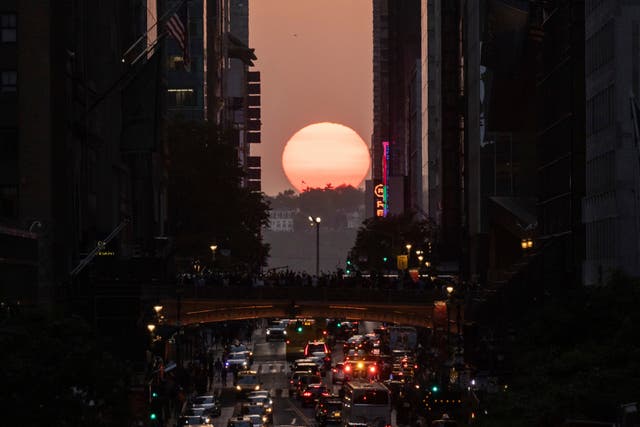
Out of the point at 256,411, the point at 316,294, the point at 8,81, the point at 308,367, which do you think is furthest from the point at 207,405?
the point at 308,367

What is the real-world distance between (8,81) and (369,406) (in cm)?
2188

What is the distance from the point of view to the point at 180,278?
374 feet

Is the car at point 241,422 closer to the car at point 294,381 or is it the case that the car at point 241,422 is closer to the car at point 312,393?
the car at point 312,393

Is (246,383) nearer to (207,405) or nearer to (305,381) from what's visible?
(305,381)

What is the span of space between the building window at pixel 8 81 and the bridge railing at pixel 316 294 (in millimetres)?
25105

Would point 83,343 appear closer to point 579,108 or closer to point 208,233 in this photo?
point 579,108

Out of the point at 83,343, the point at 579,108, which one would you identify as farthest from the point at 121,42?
the point at 83,343

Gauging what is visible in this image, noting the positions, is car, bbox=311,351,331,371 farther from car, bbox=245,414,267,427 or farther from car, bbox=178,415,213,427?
car, bbox=178,415,213,427

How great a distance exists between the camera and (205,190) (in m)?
170

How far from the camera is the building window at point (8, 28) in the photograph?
88.4 metres

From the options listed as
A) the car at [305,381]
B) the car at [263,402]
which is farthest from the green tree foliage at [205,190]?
the car at [263,402]

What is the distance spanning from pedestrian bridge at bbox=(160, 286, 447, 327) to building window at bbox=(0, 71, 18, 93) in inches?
903

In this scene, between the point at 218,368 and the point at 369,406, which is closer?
the point at 369,406

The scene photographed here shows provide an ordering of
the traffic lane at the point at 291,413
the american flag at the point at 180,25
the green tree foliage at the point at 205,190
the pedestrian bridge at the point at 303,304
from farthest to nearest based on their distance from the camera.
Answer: the green tree foliage at the point at 205,190
the pedestrian bridge at the point at 303,304
the traffic lane at the point at 291,413
the american flag at the point at 180,25
